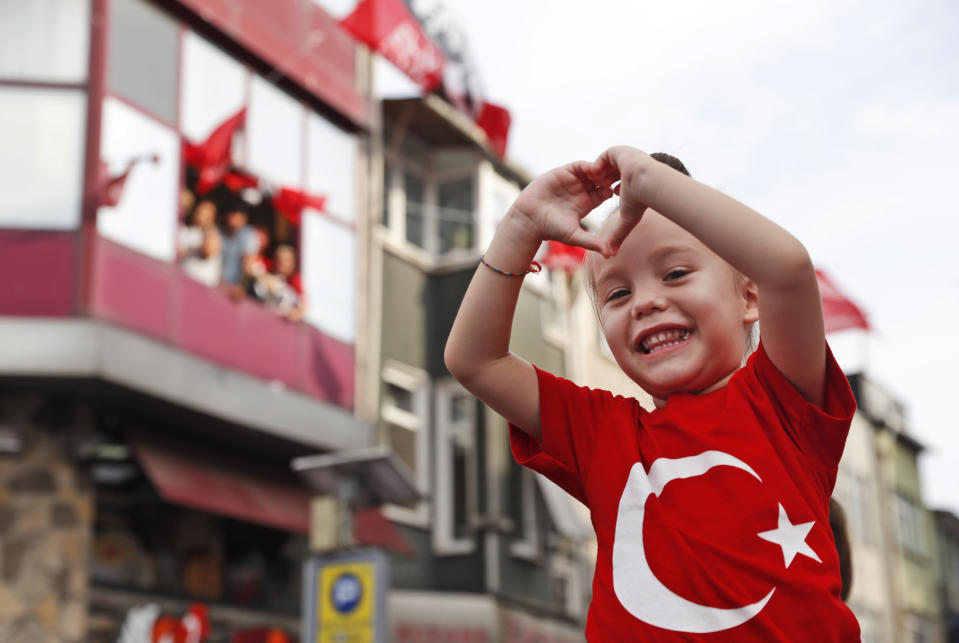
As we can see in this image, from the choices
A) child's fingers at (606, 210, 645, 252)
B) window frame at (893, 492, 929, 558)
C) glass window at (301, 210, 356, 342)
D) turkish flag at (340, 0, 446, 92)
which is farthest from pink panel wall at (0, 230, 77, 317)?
window frame at (893, 492, 929, 558)

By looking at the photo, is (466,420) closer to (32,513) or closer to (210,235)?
(210,235)

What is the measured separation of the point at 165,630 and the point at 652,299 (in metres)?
9.92

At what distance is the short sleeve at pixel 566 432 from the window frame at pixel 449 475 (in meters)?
13.0

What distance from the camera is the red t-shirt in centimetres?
182

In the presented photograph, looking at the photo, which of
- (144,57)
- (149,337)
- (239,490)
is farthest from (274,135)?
(239,490)

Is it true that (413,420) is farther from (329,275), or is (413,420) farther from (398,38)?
(398,38)

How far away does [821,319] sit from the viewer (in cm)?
195

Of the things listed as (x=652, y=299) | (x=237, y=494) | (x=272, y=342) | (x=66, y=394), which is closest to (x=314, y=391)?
(x=272, y=342)

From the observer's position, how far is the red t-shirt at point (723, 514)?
5.97ft

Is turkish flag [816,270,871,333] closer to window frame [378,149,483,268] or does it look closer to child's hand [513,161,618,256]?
window frame [378,149,483,268]

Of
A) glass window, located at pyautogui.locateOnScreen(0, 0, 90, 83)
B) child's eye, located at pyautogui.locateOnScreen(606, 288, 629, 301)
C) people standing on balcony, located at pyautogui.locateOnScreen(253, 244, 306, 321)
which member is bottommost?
child's eye, located at pyautogui.locateOnScreen(606, 288, 629, 301)

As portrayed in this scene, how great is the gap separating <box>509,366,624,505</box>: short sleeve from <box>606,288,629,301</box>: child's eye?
17 centimetres

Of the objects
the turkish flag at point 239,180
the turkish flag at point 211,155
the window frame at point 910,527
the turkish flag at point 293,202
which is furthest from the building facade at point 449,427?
the window frame at point 910,527

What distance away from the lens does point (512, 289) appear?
83.2 inches
